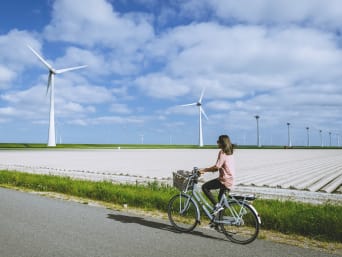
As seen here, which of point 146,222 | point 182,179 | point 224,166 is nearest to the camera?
point 224,166

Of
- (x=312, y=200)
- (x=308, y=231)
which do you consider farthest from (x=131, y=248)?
(x=312, y=200)

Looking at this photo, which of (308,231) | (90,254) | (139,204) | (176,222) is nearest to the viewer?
(90,254)

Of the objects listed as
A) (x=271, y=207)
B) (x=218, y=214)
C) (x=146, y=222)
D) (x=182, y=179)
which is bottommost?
(x=146, y=222)

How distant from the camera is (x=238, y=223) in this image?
6.50 meters

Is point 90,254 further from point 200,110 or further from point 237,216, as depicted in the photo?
point 200,110

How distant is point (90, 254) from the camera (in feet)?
18.2

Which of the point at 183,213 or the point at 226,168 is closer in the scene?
the point at 226,168

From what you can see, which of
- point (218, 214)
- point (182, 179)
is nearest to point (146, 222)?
A: point (182, 179)

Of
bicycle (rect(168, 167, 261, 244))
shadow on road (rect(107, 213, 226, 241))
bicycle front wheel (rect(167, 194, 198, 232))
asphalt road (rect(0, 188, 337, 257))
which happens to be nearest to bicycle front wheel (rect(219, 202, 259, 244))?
bicycle (rect(168, 167, 261, 244))

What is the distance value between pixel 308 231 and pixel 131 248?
11.8ft

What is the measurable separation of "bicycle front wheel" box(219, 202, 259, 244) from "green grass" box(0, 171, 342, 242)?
94 centimetres

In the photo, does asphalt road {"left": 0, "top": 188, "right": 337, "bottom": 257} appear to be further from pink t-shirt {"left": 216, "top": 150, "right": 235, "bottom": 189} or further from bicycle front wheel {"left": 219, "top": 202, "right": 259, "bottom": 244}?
pink t-shirt {"left": 216, "top": 150, "right": 235, "bottom": 189}

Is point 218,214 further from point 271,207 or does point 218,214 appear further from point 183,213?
point 271,207

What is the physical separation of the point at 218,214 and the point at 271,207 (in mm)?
2127
